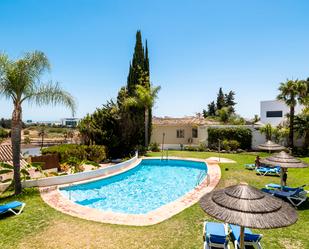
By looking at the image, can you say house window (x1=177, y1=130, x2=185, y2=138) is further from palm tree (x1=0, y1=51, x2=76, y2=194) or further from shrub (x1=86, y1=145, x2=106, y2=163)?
palm tree (x1=0, y1=51, x2=76, y2=194)

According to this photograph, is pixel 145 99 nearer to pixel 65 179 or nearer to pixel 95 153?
pixel 95 153

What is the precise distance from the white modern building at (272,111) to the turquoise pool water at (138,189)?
2858cm

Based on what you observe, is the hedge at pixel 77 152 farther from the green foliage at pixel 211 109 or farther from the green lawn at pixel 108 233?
the green foliage at pixel 211 109

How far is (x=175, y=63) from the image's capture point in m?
30.6

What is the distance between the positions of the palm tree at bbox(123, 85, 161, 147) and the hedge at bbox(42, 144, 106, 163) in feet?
27.1

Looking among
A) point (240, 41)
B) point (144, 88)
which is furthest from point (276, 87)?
point (144, 88)

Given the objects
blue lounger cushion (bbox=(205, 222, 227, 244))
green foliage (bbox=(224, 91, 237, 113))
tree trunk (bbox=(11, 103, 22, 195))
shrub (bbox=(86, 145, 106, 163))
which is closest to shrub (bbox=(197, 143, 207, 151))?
shrub (bbox=(86, 145, 106, 163))

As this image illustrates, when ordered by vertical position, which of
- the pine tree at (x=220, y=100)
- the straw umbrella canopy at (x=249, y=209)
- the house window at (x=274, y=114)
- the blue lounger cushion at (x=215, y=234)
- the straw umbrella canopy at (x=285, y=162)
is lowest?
the blue lounger cushion at (x=215, y=234)

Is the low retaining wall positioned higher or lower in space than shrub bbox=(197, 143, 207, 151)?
lower

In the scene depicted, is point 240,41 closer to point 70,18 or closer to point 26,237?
point 70,18

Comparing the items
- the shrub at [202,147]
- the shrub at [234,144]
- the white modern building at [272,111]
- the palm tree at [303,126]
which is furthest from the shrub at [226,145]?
the white modern building at [272,111]

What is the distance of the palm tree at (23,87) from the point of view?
1274 cm

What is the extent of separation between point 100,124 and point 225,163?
1419 cm

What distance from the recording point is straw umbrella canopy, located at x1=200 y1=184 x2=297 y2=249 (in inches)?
207
